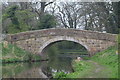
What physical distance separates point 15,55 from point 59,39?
3.95 metres

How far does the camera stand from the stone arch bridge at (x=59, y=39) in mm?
23542

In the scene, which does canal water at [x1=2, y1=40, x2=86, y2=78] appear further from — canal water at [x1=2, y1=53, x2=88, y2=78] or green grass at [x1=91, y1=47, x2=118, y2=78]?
green grass at [x1=91, y1=47, x2=118, y2=78]

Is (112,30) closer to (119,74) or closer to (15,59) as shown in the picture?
(15,59)

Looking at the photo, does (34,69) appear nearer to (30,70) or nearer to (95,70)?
(30,70)

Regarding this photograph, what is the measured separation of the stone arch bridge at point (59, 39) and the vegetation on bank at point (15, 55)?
566mm

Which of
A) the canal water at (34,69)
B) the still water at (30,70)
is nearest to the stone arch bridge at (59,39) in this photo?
the canal water at (34,69)

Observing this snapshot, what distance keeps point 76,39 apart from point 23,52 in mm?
4658

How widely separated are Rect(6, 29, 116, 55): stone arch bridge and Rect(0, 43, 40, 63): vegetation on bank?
1.86 ft

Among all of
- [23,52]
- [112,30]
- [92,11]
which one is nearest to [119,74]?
[23,52]

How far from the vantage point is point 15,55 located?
23.4 m

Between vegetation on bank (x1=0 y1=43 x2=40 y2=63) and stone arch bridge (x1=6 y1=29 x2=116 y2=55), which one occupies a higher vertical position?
stone arch bridge (x1=6 y1=29 x2=116 y2=55)

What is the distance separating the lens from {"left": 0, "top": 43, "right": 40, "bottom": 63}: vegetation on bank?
74.6 ft

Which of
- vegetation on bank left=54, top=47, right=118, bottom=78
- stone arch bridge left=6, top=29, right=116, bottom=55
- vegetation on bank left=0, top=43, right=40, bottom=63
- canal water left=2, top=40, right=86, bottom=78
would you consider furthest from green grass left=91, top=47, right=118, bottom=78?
vegetation on bank left=0, top=43, right=40, bottom=63

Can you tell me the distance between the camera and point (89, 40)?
2384 cm
